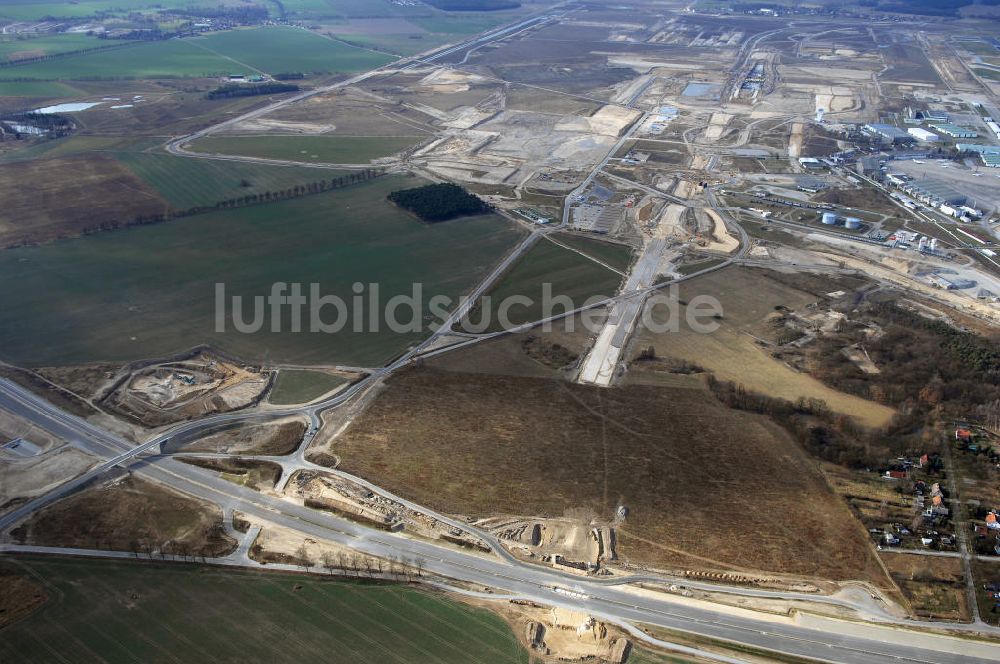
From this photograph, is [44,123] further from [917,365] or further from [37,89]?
[917,365]

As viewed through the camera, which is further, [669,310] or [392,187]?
[392,187]

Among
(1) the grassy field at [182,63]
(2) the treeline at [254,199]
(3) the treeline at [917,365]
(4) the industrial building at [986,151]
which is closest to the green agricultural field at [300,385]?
(2) the treeline at [254,199]

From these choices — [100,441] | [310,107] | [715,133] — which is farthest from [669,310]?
[310,107]

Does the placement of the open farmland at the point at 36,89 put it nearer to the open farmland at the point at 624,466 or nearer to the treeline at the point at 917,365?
the open farmland at the point at 624,466

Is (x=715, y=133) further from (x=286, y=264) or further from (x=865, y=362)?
(x=286, y=264)

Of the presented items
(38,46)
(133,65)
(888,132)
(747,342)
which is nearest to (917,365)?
(747,342)

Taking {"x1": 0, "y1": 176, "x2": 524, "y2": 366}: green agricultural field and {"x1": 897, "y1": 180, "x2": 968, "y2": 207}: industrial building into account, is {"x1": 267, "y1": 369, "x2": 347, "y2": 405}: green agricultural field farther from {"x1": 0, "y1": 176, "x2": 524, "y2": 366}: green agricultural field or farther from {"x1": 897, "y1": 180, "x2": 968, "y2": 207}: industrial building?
{"x1": 897, "y1": 180, "x2": 968, "y2": 207}: industrial building
